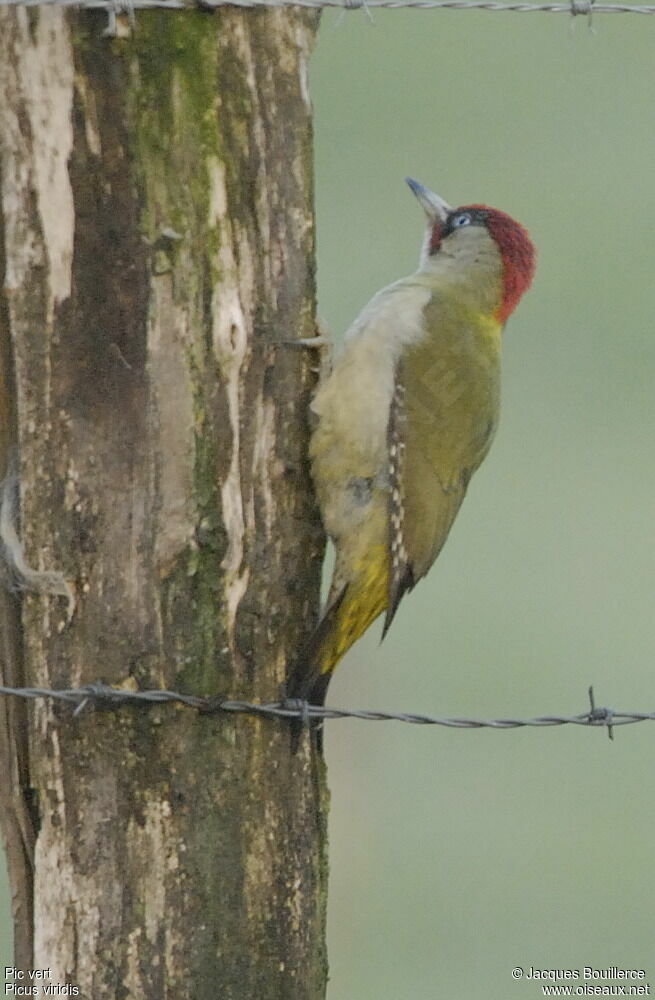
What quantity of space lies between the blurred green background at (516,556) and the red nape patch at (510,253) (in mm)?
1066

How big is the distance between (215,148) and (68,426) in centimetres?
66

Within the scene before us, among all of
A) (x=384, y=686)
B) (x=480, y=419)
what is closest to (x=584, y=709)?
(x=384, y=686)

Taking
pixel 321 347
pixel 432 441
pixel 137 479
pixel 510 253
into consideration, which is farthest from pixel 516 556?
pixel 137 479

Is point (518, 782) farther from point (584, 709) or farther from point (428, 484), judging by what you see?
point (428, 484)

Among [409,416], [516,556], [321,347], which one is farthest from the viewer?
[516,556]

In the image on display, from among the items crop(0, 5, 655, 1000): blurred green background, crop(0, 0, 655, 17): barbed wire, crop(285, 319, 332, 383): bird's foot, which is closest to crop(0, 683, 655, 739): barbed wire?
crop(285, 319, 332, 383): bird's foot

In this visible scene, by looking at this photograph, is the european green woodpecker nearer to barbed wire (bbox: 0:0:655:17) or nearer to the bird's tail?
the bird's tail

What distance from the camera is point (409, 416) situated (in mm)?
4941

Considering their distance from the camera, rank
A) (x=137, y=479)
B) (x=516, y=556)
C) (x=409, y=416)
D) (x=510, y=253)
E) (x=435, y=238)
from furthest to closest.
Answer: (x=516, y=556), (x=435, y=238), (x=510, y=253), (x=409, y=416), (x=137, y=479)

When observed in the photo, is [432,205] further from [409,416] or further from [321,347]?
[321,347]

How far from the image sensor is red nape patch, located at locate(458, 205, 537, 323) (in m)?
5.51

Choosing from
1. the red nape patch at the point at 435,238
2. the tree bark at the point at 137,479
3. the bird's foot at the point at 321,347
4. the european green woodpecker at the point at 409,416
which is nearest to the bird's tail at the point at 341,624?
the european green woodpecker at the point at 409,416

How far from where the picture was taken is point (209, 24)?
373cm

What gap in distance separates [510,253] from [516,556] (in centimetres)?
549
